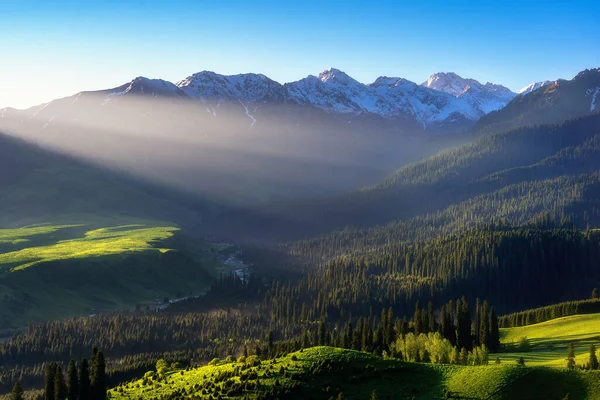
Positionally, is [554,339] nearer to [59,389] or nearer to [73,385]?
[73,385]

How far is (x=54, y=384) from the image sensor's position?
364 ft

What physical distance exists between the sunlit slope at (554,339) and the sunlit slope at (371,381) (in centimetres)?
2675

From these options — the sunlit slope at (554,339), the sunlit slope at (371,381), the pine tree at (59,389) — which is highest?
the sunlit slope at (371,381)

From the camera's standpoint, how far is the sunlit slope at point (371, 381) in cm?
8850

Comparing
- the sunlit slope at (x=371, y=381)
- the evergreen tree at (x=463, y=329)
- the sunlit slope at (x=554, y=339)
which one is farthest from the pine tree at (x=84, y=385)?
the evergreen tree at (x=463, y=329)

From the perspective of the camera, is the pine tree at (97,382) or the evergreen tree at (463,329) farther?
the evergreen tree at (463,329)

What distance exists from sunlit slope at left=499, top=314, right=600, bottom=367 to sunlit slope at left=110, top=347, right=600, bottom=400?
87.8 ft

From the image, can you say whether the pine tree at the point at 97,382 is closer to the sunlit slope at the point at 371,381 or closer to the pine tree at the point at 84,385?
the pine tree at the point at 84,385

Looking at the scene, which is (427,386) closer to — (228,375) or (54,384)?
(228,375)

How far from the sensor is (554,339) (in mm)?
153375

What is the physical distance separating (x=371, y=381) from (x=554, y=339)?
7935cm

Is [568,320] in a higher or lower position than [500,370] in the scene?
lower

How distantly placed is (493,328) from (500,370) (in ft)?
230

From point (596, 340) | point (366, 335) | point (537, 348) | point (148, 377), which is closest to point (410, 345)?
point (366, 335)
